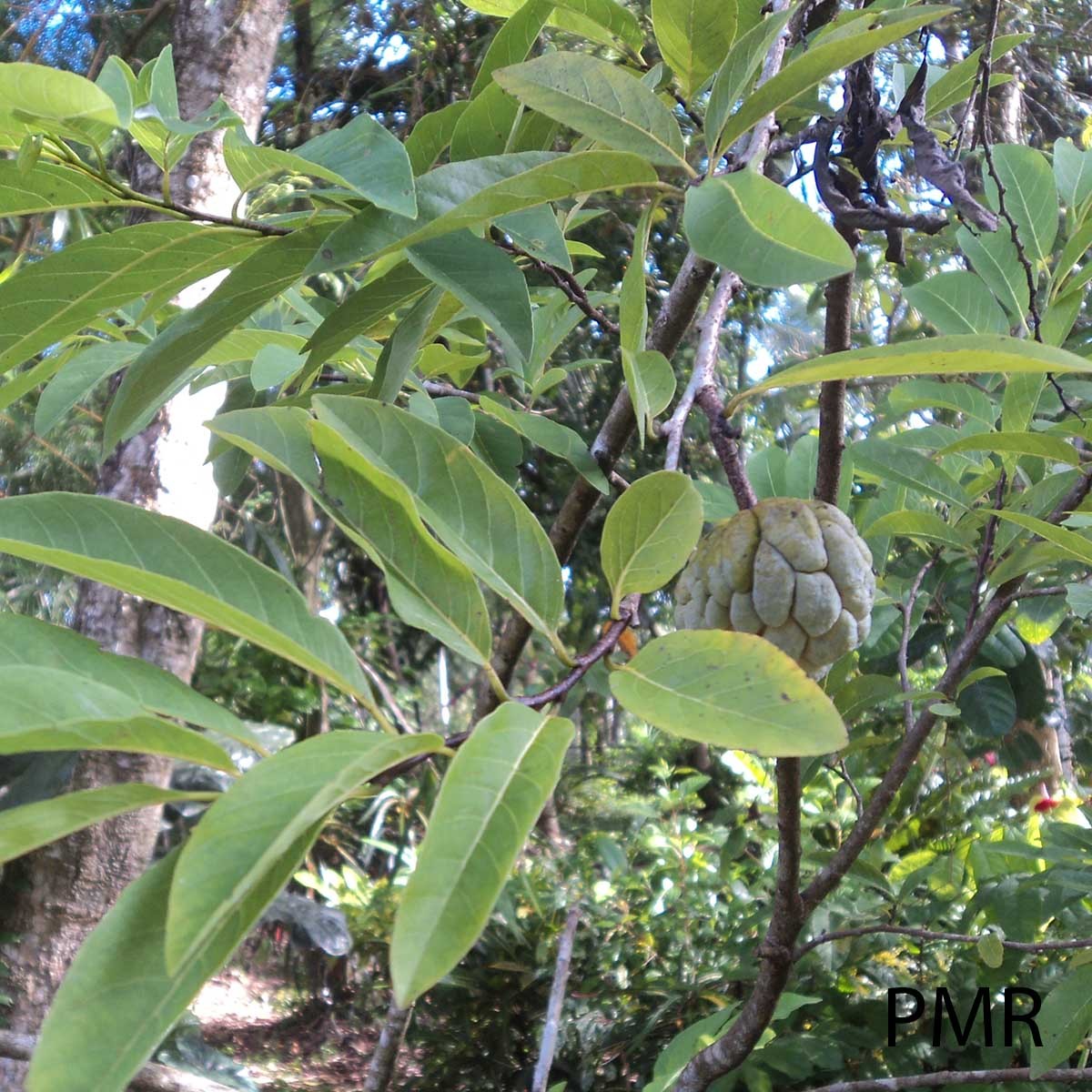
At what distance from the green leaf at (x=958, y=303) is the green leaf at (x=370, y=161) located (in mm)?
597

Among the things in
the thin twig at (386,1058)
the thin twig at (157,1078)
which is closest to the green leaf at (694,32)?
the thin twig at (386,1058)

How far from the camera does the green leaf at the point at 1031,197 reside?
91 centimetres

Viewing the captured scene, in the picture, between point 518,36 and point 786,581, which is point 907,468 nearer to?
point 786,581

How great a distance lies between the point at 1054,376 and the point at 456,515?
2.15 ft

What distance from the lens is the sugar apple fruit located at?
615 mm

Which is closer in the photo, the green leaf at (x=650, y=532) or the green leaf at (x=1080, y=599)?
the green leaf at (x=650, y=532)

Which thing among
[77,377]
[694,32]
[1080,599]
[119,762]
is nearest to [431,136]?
[694,32]

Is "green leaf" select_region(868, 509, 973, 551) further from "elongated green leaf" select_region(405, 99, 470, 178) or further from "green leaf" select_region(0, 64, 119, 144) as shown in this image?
"green leaf" select_region(0, 64, 119, 144)

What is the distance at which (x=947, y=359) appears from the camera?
0.41 m

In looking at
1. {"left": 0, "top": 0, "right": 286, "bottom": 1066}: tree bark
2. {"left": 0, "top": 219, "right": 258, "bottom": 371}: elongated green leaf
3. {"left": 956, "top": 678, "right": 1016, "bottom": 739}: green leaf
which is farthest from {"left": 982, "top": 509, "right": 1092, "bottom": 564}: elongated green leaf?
{"left": 0, "top": 0, "right": 286, "bottom": 1066}: tree bark

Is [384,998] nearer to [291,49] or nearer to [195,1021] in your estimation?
[195,1021]

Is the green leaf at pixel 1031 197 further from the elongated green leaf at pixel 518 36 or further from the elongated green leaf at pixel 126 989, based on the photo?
the elongated green leaf at pixel 126 989

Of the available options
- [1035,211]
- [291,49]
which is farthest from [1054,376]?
[291,49]

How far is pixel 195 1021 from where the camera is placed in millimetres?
2955
